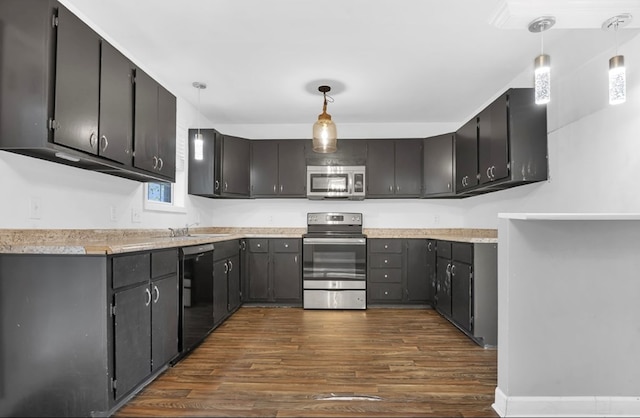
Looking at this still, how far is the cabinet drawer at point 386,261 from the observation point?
181 inches

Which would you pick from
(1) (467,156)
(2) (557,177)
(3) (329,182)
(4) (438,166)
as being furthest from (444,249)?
(3) (329,182)

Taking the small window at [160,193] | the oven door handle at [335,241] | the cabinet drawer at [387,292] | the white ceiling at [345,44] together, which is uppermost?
the white ceiling at [345,44]

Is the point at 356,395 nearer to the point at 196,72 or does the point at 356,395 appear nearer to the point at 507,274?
the point at 507,274

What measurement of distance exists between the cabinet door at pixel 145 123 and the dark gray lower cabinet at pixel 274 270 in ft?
6.53

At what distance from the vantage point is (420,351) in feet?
9.89

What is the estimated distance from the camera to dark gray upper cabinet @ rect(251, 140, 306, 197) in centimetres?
492

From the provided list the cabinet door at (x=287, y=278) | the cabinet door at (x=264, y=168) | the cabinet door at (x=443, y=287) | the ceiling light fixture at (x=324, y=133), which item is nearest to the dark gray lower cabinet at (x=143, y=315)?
the ceiling light fixture at (x=324, y=133)

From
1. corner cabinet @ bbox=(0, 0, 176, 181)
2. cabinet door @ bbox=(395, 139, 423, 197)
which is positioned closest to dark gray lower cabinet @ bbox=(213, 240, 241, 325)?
corner cabinet @ bbox=(0, 0, 176, 181)

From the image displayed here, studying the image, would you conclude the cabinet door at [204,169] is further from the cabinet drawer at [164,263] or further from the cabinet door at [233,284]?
the cabinet drawer at [164,263]

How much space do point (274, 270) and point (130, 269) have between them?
2625 mm

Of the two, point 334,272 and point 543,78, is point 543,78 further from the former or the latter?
point 334,272

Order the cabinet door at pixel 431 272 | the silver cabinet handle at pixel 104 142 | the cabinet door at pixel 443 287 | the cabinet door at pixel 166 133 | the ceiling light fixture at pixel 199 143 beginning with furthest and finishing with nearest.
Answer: the cabinet door at pixel 431 272
the cabinet door at pixel 443 287
the ceiling light fixture at pixel 199 143
the cabinet door at pixel 166 133
the silver cabinet handle at pixel 104 142

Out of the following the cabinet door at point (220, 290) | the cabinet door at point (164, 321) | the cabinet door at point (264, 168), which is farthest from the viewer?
the cabinet door at point (264, 168)

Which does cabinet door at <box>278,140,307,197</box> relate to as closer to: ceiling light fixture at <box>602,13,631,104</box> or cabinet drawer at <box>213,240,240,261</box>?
cabinet drawer at <box>213,240,240,261</box>
